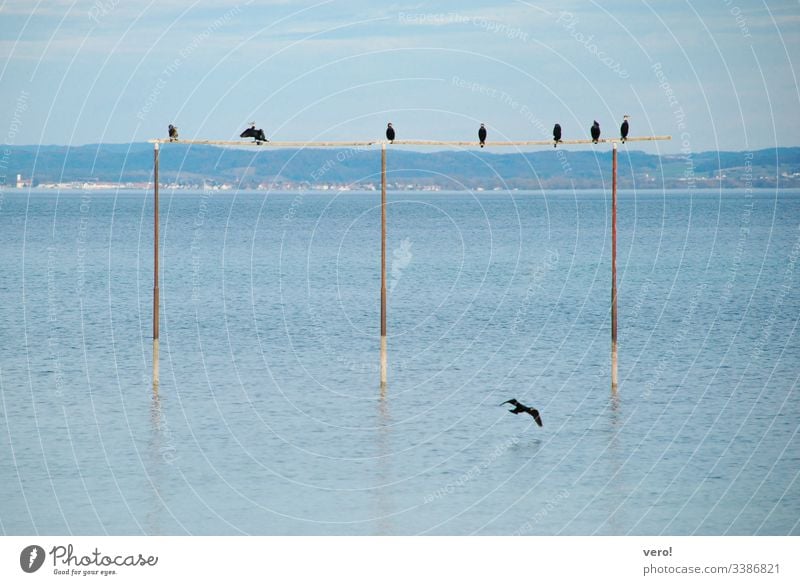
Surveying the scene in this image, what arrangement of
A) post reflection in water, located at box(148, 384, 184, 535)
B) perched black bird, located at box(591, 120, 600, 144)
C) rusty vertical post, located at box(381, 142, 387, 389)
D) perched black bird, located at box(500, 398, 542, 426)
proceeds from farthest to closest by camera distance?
perched black bird, located at box(591, 120, 600, 144) < rusty vertical post, located at box(381, 142, 387, 389) < perched black bird, located at box(500, 398, 542, 426) < post reflection in water, located at box(148, 384, 184, 535)

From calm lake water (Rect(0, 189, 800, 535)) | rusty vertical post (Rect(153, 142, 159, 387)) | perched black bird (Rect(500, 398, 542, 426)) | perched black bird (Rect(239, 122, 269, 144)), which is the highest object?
perched black bird (Rect(239, 122, 269, 144))

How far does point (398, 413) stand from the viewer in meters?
42.5

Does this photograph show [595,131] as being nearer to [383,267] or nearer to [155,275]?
[383,267]

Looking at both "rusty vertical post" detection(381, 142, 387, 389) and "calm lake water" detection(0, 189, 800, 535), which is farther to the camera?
"rusty vertical post" detection(381, 142, 387, 389)

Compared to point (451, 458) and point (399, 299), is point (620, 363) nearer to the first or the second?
point (451, 458)

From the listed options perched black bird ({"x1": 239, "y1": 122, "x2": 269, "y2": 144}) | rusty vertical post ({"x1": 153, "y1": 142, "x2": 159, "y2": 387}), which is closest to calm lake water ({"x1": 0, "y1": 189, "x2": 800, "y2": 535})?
rusty vertical post ({"x1": 153, "y1": 142, "x2": 159, "y2": 387})

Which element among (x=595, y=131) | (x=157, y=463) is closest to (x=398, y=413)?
(x=157, y=463)

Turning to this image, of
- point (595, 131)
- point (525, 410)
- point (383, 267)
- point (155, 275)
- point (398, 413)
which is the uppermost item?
point (595, 131)

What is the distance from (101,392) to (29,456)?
9.65 meters

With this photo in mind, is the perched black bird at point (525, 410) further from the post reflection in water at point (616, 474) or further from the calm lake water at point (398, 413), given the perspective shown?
the post reflection in water at point (616, 474)

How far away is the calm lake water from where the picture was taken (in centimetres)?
3125

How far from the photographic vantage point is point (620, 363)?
53.9 meters

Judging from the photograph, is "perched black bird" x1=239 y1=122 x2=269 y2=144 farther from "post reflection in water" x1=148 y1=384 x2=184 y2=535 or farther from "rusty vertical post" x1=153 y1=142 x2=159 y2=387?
"post reflection in water" x1=148 y1=384 x2=184 y2=535
